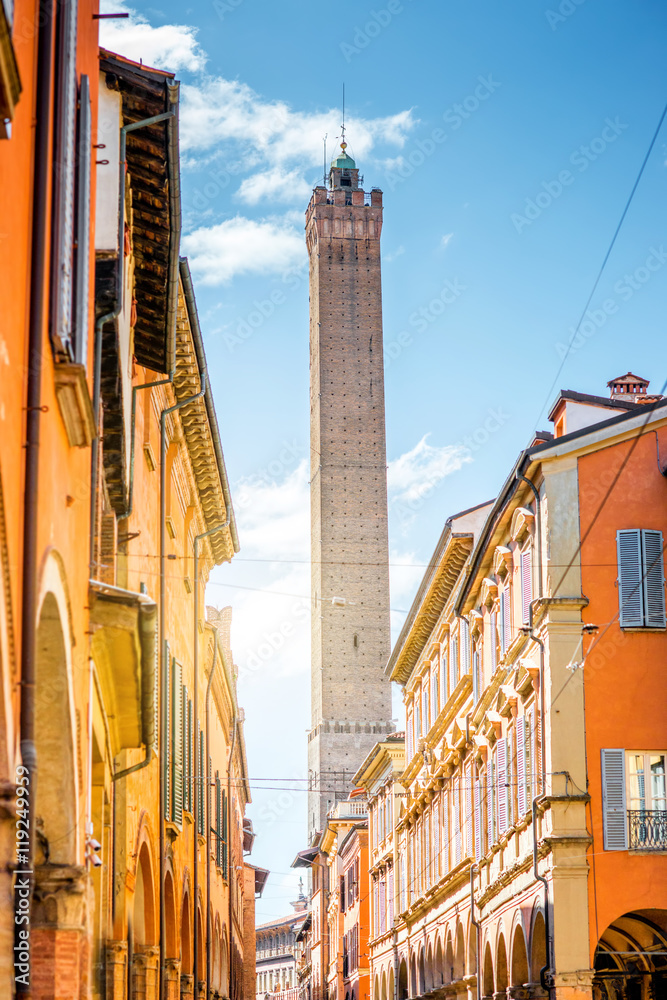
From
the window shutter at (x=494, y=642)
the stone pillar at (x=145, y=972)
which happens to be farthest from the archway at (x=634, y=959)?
the stone pillar at (x=145, y=972)

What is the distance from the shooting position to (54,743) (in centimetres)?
1003

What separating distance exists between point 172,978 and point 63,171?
1553 centimetres

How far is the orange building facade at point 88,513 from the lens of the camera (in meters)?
8.15

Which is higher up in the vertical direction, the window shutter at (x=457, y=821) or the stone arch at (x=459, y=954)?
the window shutter at (x=457, y=821)

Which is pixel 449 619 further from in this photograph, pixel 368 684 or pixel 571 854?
pixel 368 684

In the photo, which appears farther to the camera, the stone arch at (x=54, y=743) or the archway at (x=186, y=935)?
the archway at (x=186, y=935)

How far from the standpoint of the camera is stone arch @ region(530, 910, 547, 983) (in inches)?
929

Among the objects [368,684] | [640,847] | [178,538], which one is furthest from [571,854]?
[368,684]

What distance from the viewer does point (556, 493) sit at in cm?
2383

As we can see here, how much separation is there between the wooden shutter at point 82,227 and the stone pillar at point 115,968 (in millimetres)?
7726

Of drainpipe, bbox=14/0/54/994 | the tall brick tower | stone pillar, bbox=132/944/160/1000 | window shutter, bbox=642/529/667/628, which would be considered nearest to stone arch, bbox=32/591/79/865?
drainpipe, bbox=14/0/54/994

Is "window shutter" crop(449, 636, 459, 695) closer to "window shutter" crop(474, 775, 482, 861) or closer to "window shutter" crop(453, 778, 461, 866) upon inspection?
"window shutter" crop(453, 778, 461, 866)

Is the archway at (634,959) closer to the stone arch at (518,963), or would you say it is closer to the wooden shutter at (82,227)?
the stone arch at (518,963)

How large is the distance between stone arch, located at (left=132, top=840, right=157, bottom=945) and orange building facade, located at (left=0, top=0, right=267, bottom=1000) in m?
0.04
